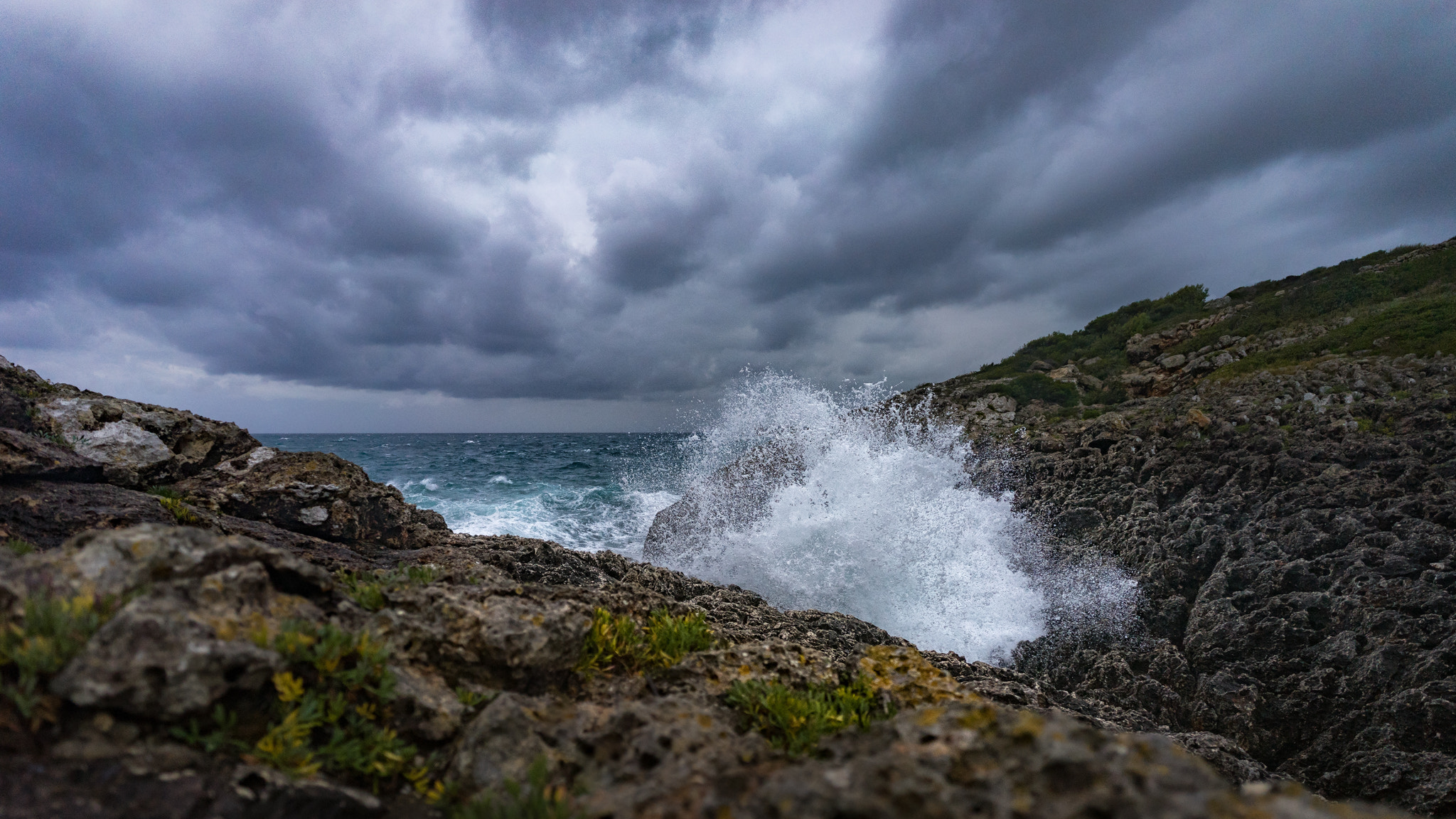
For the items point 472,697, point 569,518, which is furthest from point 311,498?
point 569,518

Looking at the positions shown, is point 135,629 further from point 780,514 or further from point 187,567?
point 780,514

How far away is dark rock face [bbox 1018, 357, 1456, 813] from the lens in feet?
23.6

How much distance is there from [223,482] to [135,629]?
6.05 metres

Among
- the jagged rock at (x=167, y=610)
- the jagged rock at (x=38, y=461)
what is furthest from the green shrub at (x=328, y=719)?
the jagged rock at (x=38, y=461)

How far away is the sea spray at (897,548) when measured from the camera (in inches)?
463

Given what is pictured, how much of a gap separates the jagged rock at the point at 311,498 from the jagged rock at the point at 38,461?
0.85m

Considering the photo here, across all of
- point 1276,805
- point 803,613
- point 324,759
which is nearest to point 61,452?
point 324,759

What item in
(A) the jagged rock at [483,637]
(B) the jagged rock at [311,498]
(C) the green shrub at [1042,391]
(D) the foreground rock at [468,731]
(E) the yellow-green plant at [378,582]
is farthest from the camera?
(C) the green shrub at [1042,391]

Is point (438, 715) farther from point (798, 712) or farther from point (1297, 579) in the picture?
point (1297, 579)

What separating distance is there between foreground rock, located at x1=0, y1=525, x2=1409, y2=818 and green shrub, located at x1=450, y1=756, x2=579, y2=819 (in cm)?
10

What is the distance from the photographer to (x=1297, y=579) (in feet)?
31.0

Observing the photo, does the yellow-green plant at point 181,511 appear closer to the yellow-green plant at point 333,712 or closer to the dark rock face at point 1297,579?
the yellow-green plant at point 333,712

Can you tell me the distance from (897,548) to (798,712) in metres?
11.8

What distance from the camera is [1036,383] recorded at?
99.6 ft
